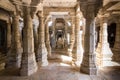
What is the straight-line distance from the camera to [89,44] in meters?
6.23

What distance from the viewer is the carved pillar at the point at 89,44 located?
6.03 m

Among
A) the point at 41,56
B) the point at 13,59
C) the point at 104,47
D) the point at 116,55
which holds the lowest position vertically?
the point at 116,55

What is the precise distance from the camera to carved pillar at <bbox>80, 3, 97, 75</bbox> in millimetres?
6031

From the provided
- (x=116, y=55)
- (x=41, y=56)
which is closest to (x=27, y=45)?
(x=41, y=56)

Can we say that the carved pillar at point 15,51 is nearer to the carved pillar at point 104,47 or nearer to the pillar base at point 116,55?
the carved pillar at point 104,47

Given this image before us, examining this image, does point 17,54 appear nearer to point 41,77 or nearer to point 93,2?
point 41,77

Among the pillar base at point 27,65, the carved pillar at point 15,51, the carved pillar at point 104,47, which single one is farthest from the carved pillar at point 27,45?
the carved pillar at point 104,47

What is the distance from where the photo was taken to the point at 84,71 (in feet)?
20.3

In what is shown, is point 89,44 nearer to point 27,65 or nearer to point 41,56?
point 27,65

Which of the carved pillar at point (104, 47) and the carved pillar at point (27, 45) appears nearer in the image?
the carved pillar at point (27, 45)

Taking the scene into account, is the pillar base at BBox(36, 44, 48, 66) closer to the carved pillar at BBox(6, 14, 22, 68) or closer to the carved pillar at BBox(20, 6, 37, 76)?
the carved pillar at BBox(6, 14, 22, 68)

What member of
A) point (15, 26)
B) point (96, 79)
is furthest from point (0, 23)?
point (96, 79)

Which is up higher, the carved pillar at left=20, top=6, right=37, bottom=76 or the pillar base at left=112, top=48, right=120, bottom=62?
the carved pillar at left=20, top=6, right=37, bottom=76

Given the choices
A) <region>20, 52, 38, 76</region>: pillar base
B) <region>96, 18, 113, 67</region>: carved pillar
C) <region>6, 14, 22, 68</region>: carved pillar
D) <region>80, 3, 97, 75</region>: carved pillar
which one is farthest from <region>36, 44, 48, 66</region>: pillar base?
<region>96, 18, 113, 67</region>: carved pillar
